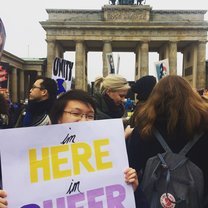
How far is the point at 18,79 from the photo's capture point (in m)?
58.1

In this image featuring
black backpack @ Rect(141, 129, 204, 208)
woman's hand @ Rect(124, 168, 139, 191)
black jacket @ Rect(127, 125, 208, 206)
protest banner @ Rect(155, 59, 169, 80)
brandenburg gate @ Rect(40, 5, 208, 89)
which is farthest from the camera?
brandenburg gate @ Rect(40, 5, 208, 89)

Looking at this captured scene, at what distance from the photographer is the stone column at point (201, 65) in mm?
50378

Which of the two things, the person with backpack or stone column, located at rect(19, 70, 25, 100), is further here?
stone column, located at rect(19, 70, 25, 100)

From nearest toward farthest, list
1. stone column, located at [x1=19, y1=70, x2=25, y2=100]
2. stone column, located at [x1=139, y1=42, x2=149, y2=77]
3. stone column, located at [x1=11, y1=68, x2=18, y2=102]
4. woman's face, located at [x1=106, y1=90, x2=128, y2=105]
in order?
woman's face, located at [x1=106, y1=90, x2=128, y2=105], stone column, located at [x1=139, y1=42, x2=149, y2=77], stone column, located at [x1=11, y1=68, x2=18, y2=102], stone column, located at [x1=19, y1=70, x2=25, y2=100]

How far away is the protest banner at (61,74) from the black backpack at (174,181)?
655 cm

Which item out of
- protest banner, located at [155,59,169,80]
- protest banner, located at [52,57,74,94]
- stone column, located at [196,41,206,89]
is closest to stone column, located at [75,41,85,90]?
stone column, located at [196,41,206,89]

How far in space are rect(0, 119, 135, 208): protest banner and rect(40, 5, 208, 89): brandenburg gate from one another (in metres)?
48.0

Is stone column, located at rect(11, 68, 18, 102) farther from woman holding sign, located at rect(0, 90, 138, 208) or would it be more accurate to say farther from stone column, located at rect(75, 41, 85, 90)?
woman holding sign, located at rect(0, 90, 138, 208)

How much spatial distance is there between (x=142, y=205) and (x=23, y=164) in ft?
4.95

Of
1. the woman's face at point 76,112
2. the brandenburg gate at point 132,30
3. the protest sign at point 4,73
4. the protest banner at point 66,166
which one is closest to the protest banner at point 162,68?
the protest sign at point 4,73

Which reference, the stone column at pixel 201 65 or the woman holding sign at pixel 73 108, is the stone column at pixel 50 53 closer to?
the stone column at pixel 201 65

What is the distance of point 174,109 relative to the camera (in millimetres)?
2992

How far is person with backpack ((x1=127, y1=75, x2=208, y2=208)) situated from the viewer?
282cm

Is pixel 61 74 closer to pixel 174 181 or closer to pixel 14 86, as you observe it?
pixel 174 181
